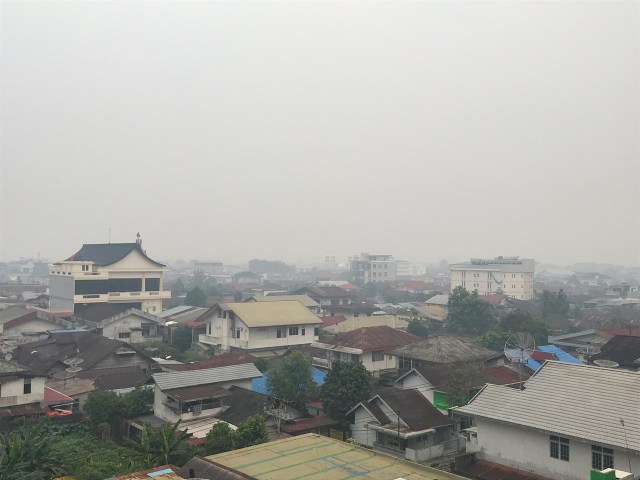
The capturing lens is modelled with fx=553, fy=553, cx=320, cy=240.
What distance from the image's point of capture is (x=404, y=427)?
19.1m

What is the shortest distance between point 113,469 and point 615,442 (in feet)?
40.0

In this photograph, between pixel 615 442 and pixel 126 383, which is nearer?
pixel 615 442

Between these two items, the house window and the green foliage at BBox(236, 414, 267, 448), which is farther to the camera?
the green foliage at BBox(236, 414, 267, 448)

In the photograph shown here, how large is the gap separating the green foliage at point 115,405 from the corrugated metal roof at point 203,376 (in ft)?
3.44

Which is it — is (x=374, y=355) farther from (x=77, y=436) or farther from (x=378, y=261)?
(x=378, y=261)

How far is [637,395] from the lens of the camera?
531 inches

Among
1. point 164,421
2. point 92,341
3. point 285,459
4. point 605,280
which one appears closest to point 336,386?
point 164,421

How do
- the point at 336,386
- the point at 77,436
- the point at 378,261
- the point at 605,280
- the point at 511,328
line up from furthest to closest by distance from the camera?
the point at 605,280
the point at 378,261
the point at 511,328
the point at 336,386
the point at 77,436

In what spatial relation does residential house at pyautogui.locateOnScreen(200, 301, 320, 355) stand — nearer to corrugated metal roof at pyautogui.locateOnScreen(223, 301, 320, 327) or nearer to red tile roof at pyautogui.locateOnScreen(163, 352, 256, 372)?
corrugated metal roof at pyautogui.locateOnScreen(223, 301, 320, 327)

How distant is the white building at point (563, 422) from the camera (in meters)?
12.8

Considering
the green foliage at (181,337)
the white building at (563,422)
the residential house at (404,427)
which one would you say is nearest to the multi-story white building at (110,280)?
the green foliage at (181,337)

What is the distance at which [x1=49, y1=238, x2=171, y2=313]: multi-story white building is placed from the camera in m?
48.0

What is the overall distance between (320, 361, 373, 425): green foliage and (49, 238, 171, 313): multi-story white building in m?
33.2

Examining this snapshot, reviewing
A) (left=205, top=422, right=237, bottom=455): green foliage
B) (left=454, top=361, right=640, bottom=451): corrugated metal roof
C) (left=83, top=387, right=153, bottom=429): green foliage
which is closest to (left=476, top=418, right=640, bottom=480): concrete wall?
(left=454, top=361, right=640, bottom=451): corrugated metal roof
